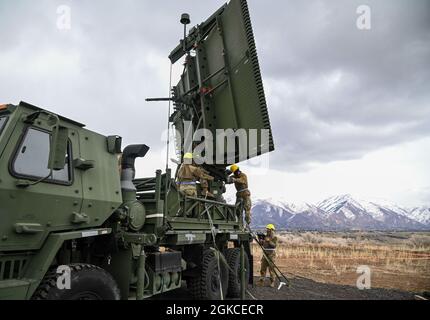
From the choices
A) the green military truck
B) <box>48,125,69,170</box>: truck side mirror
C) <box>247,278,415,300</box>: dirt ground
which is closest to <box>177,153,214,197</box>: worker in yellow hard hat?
the green military truck

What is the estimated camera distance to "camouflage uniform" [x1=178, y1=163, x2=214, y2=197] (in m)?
6.78

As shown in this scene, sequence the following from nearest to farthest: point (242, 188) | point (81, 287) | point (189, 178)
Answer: point (81, 287)
point (189, 178)
point (242, 188)

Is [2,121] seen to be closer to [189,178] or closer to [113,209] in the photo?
[113,209]

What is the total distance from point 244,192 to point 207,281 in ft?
9.42

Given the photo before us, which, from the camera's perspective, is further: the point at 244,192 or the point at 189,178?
the point at 244,192

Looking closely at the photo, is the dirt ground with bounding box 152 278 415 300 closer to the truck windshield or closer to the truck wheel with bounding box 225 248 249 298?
the truck wheel with bounding box 225 248 249 298

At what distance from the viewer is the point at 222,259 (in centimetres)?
668

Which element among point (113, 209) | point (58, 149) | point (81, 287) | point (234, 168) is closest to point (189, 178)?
point (234, 168)

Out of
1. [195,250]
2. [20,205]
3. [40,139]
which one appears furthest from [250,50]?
[20,205]

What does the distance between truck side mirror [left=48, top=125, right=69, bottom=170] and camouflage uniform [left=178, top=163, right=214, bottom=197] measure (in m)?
3.53

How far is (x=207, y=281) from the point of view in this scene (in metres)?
6.14

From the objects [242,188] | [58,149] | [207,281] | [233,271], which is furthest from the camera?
[242,188]

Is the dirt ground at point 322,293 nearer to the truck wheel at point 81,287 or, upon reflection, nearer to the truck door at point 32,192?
the truck wheel at point 81,287
